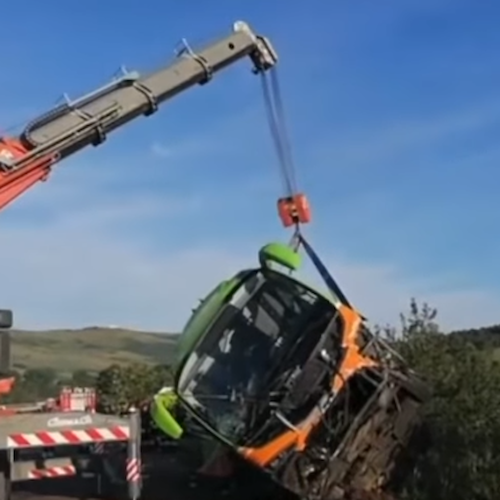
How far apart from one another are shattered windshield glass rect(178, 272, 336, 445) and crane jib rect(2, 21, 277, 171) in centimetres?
279

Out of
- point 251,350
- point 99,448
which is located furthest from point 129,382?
point 251,350

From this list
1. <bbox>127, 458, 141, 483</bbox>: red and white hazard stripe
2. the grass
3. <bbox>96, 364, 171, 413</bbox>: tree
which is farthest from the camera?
the grass

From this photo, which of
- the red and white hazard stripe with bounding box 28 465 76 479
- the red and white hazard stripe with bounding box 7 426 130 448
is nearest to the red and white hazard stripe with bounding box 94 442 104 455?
the red and white hazard stripe with bounding box 7 426 130 448

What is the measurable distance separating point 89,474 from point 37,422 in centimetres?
272

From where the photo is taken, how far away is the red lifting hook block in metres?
15.5

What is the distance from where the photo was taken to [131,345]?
247 ft

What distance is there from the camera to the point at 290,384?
13680mm

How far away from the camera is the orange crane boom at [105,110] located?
46.3ft

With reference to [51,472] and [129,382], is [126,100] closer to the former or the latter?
[51,472]

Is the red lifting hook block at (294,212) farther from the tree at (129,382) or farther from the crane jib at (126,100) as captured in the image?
the tree at (129,382)

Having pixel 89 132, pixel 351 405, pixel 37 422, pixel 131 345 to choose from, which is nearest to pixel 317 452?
pixel 351 405

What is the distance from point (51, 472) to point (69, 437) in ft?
2.52

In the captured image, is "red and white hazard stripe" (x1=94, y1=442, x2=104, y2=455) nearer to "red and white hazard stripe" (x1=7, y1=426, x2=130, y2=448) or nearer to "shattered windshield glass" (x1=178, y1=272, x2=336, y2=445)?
"red and white hazard stripe" (x1=7, y1=426, x2=130, y2=448)

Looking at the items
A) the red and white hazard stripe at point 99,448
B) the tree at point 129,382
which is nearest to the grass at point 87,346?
the tree at point 129,382
